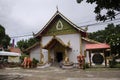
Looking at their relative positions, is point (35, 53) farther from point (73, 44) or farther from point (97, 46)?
point (97, 46)

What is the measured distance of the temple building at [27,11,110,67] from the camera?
1350 inches

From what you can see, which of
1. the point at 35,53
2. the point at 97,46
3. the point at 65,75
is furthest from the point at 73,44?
the point at 65,75

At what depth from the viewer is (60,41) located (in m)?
33.9

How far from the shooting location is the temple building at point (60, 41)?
3428cm

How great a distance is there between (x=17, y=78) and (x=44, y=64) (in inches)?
572


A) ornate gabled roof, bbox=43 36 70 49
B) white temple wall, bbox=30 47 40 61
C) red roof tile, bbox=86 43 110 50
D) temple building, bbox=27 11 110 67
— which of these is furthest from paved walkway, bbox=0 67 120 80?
white temple wall, bbox=30 47 40 61

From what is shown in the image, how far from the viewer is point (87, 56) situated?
33875 millimetres

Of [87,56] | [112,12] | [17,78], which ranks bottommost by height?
[17,78]

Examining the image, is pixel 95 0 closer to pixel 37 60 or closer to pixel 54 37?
pixel 54 37

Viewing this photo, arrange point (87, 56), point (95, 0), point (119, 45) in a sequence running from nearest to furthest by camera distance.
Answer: point (95, 0), point (119, 45), point (87, 56)

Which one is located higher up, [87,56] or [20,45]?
[20,45]

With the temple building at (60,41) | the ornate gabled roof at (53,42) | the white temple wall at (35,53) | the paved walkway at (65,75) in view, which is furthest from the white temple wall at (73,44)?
the paved walkway at (65,75)

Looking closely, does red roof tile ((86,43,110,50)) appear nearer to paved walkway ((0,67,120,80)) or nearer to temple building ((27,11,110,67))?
temple building ((27,11,110,67))

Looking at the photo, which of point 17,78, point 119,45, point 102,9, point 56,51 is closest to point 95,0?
point 102,9
